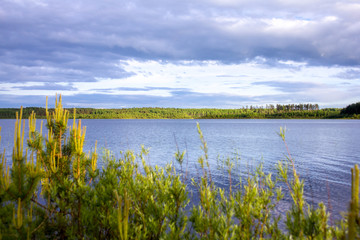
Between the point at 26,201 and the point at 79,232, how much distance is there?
2.03 metres

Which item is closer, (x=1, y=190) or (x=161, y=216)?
(x=1, y=190)

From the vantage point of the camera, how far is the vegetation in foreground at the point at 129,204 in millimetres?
4266

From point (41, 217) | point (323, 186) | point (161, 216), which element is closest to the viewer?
point (161, 216)

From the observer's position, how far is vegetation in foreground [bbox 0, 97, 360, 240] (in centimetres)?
427

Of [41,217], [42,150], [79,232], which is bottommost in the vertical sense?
[79,232]

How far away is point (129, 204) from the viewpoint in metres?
2.94

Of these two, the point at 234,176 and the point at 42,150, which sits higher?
the point at 42,150

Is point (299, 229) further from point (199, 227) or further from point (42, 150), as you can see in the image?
point (42, 150)

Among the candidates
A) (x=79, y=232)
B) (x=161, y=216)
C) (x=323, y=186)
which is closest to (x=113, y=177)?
(x=79, y=232)

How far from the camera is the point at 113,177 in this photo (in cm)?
636

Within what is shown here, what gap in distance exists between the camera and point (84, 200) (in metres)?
6.41

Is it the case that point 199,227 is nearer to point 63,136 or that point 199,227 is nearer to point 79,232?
point 79,232

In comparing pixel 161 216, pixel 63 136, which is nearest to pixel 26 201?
pixel 161 216

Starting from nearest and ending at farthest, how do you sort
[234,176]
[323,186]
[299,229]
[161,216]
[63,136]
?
[299,229] < [161,216] < [63,136] < [323,186] < [234,176]
